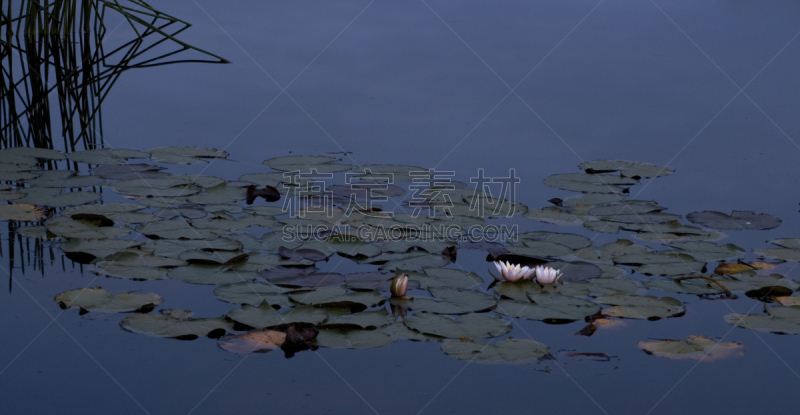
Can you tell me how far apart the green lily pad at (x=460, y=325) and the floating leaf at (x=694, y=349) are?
39 cm

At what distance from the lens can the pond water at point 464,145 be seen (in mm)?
1936

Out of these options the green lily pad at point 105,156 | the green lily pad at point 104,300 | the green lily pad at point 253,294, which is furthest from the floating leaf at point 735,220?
the green lily pad at point 105,156

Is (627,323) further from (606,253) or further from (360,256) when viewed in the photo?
(360,256)

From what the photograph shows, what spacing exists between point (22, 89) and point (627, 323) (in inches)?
141

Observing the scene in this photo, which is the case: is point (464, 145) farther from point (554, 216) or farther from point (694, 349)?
point (694, 349)

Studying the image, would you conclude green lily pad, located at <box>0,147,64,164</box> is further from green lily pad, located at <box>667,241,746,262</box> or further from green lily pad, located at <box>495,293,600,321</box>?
green lily pad, located at <box>667,241,746,262</box>

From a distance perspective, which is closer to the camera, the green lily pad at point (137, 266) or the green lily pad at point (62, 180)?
the green lily pad at point (137, 266)

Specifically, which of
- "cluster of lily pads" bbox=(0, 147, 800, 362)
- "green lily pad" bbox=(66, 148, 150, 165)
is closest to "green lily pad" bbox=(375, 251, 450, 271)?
"cluster of lily pads" bbox=(0, 147, 800, 362)

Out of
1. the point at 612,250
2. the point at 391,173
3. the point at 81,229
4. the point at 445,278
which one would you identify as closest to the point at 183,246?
the point at 81,229

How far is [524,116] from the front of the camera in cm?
440

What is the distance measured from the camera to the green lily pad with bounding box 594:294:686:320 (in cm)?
231

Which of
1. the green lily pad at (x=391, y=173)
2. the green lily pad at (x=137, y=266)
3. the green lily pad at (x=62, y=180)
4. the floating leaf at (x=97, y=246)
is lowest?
the green lily pad at (x=137, y=266)

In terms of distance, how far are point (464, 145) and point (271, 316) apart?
196 cm

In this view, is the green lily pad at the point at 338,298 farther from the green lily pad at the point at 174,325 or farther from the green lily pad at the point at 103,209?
the green lily pad at the point at 103,209
